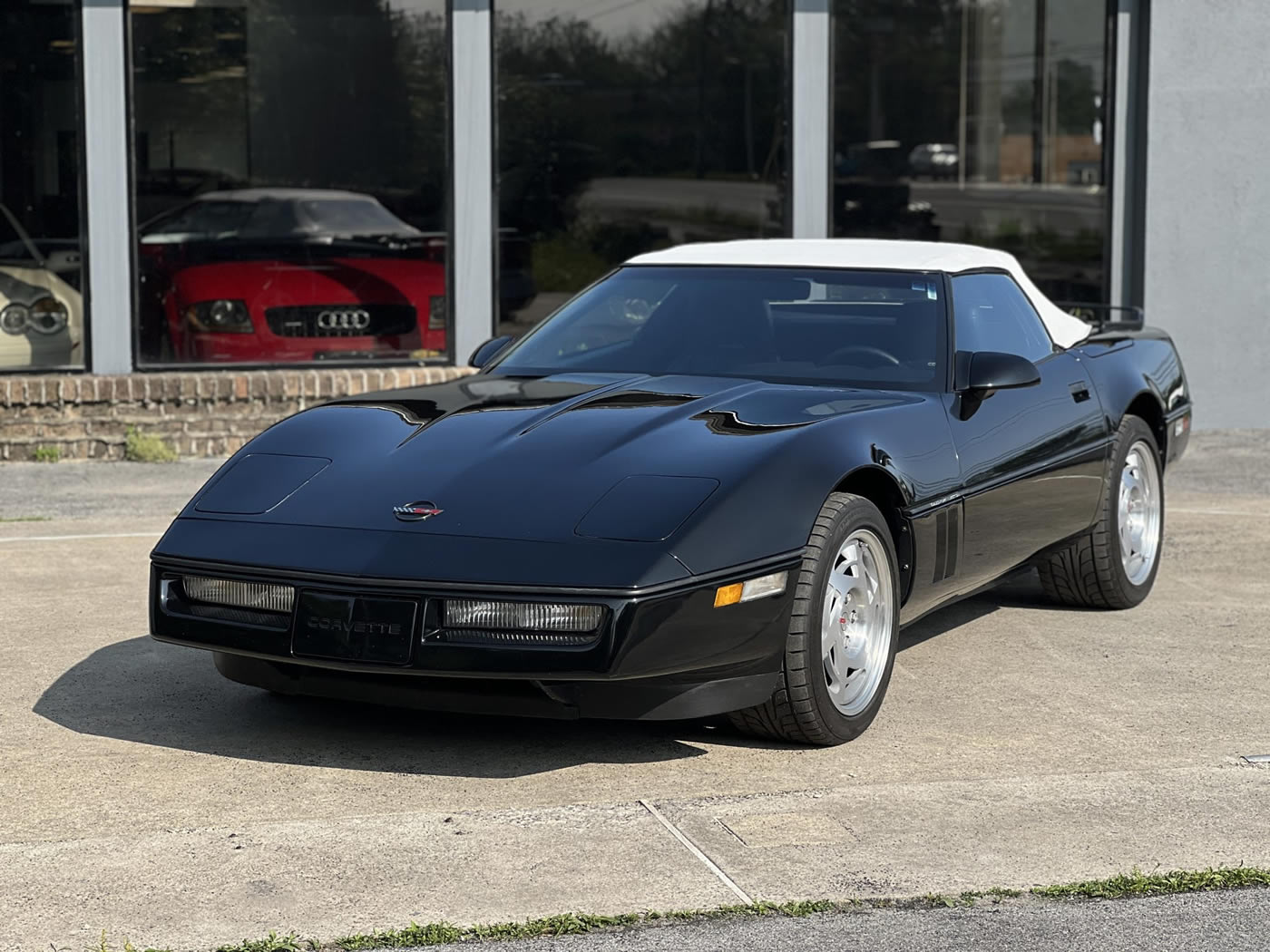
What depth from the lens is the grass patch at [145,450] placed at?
1119 cm

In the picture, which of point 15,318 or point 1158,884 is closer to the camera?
point 1158,884

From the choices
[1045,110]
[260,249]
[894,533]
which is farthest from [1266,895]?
[1045,110]

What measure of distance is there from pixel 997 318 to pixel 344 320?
19.8ft

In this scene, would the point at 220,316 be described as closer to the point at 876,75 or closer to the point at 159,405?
the point at 159,405

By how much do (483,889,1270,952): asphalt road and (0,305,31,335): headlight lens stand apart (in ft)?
27.9

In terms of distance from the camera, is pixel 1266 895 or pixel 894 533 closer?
pixel 1266 895

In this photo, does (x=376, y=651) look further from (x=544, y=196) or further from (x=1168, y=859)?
(x=544, y=196)

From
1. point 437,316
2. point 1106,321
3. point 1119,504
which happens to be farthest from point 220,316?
point 1119,504

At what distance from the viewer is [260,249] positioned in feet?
38.1

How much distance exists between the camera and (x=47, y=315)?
11.4 m

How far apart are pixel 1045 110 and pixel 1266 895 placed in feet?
31.1

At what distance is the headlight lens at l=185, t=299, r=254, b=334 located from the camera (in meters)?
11.6

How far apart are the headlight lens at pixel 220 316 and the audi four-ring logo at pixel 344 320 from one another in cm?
45

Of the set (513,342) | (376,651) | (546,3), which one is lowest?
(376,651)
